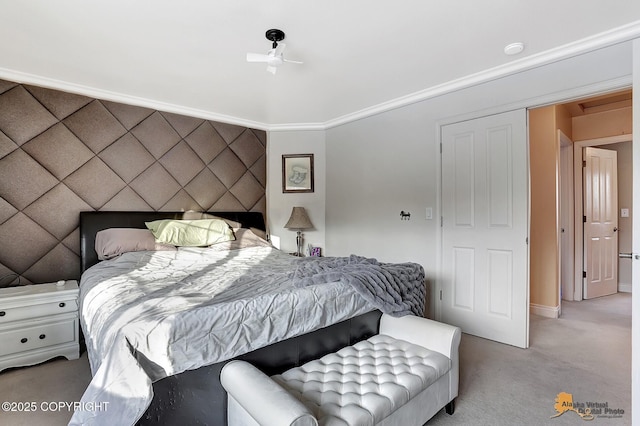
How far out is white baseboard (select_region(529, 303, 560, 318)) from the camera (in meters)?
3.71

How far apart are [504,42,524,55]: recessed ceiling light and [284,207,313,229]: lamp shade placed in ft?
9.23

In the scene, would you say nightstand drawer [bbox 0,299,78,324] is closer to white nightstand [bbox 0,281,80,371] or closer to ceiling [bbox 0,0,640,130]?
white nightstand [bbox 0,281,80,371]

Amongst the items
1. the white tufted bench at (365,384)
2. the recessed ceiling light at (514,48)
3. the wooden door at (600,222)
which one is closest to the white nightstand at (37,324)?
the white tufted bench at (365,384)

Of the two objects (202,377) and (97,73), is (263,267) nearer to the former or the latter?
(202,377)

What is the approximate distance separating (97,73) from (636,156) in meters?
4.15

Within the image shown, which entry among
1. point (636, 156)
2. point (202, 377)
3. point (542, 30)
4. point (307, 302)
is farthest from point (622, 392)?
point (202, 377)

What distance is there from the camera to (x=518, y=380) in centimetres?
231

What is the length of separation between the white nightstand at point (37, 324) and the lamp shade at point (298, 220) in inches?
93.0

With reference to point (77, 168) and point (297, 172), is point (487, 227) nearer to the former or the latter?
point (297, 172)

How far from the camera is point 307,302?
5.85ft

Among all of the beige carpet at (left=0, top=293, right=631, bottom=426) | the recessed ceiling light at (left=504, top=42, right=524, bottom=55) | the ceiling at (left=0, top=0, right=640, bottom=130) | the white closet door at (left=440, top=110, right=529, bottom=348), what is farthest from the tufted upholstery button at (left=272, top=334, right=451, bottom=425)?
the recessed ceiling light at (left=504, top=42, right=524, bottom=55)

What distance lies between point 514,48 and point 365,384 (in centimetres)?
266

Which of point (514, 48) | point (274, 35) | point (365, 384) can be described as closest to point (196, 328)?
point (365, 384)

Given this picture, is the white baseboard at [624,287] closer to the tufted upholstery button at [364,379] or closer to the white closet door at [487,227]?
the white closet door at [487,227]
